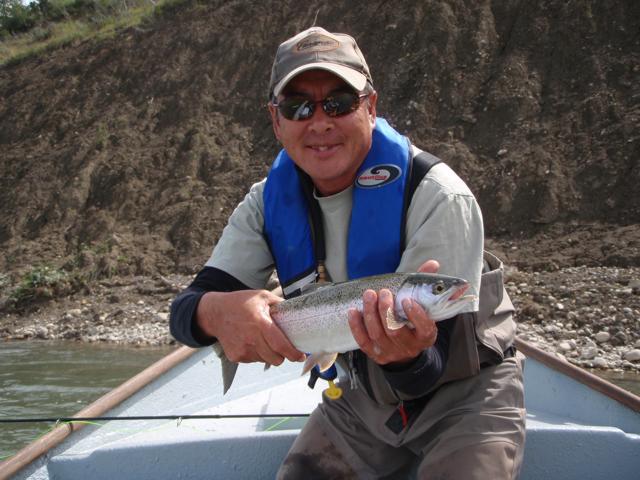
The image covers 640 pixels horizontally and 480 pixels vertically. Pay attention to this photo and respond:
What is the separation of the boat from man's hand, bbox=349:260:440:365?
4.16ft

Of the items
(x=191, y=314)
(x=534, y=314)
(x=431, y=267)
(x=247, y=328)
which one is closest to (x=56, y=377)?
(x=534, y=314)

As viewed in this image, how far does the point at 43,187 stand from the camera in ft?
65.3

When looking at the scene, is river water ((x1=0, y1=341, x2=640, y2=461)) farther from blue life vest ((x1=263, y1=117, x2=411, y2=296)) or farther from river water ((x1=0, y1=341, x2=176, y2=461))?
blue life vest ((x1=263, y1=117, x2=411, y2=296))

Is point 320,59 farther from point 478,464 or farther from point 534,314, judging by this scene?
point 534,314

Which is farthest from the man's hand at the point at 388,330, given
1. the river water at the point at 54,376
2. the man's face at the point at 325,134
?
the river water at the point at 54,376

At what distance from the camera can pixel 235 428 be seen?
450 centimetres

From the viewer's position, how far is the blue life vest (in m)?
2.87

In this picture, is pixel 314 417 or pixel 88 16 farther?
pixel 88 16

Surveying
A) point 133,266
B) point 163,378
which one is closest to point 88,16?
point 133,266

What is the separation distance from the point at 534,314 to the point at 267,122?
1121cm

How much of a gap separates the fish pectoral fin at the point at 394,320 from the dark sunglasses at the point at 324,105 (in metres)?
1.03

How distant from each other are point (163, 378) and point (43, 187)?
16.5m

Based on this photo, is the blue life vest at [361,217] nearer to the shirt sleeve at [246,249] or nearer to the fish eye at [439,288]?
the shirt sleeve at [246,249]

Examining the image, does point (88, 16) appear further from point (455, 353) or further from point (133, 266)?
point (455, 353)
